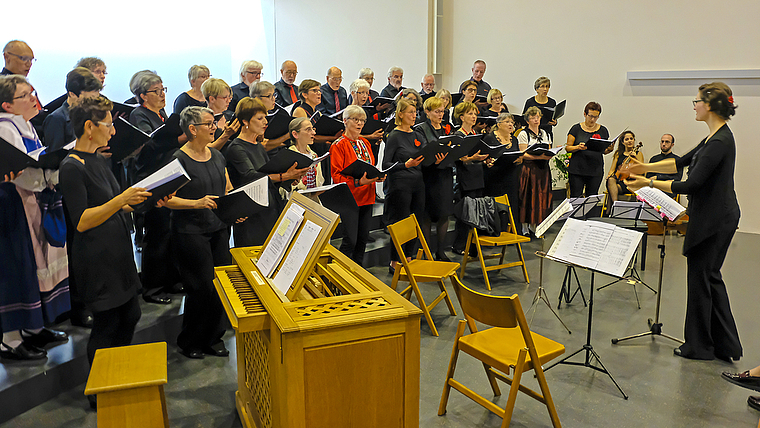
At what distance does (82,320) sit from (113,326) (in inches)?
37.2

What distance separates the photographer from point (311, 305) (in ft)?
6.81

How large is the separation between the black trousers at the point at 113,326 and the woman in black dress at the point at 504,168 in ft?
13.9

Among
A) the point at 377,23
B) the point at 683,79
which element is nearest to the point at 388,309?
the point at 683,79

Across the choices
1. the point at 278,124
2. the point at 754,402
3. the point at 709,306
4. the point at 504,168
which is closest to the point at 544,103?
the point at 504,168

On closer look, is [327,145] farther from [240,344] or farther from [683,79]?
[683,79]

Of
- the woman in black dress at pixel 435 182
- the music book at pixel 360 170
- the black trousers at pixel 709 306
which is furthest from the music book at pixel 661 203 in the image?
the woman in black dress at pixel 435 182

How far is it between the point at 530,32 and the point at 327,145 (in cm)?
550

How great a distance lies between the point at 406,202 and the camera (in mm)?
5145

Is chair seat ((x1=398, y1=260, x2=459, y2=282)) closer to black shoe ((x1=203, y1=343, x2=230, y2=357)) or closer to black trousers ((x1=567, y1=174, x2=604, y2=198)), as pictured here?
black shoe ((x1=203, y1=343, x2=230, y2=357))

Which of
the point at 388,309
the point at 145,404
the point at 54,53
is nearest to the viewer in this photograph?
the point at 388,309

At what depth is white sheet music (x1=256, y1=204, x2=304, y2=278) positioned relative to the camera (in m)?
2.31

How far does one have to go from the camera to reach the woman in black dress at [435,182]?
5.45 m

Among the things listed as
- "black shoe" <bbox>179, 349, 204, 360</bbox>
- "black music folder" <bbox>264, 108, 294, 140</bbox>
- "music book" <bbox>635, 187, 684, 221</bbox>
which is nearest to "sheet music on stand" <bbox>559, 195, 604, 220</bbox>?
"music book" <bbox>635, 187, 684, 221</bbox>

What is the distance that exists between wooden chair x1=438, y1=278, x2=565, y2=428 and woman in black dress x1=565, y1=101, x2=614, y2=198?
16.2 ft
